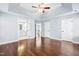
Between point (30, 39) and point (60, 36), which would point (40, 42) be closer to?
point (30, 39)

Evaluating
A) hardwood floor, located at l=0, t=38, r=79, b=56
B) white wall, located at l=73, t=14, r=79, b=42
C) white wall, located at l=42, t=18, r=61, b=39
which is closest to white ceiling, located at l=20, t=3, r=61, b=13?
white wall, located at l=42, t=18, r=61, b=39

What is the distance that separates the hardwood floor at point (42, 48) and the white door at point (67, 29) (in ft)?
0.43

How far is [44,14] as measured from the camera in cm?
251

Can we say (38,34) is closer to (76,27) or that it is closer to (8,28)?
(8,28)

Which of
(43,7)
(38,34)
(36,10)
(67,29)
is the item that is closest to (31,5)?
(36,10)

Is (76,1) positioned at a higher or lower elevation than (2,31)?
higher

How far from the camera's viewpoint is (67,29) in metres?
2.50

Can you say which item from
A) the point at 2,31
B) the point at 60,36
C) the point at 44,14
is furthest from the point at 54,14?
the point at 2,31

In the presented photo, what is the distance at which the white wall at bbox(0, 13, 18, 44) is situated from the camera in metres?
2.44

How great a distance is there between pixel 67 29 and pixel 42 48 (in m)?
0.69

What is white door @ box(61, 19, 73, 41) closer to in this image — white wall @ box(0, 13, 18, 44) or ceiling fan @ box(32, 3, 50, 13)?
ceiling fan @ box(32, 3, 50, 13)

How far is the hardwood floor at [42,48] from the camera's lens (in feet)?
8.07

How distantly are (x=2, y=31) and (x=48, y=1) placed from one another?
46.6 inches

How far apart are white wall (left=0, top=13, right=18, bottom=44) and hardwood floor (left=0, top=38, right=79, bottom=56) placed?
0.15 metres
